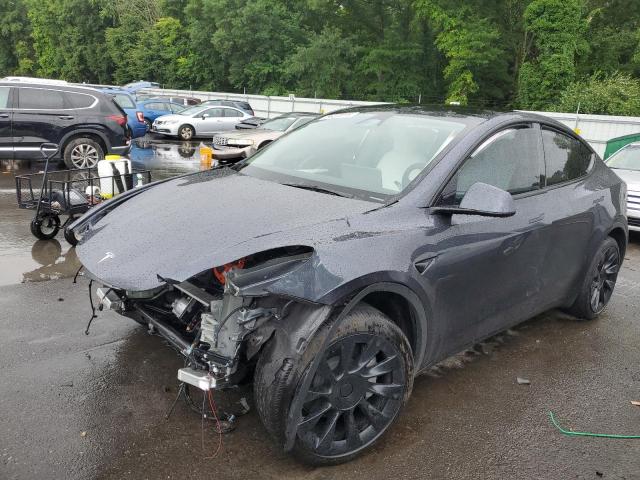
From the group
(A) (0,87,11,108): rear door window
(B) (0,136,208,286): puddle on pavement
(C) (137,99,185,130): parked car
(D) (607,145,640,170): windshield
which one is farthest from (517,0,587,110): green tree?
(A) (0,87,11,108): rear door window

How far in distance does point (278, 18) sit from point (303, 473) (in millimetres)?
44508

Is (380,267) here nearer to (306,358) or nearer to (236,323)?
(306,358)

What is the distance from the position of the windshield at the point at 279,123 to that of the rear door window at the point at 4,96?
19.9ft

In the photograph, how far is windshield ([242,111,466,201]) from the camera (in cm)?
337

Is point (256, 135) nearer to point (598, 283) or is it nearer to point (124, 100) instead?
point (124, 100)

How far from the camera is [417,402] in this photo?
3.45m

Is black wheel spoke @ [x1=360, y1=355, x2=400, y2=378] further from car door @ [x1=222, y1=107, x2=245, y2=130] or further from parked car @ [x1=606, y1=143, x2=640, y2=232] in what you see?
car door @ [x1=222, y1=107, x2=245, y2=130]

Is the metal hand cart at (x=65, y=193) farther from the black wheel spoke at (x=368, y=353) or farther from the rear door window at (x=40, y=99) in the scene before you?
the rear door window at (x=40, y=99)

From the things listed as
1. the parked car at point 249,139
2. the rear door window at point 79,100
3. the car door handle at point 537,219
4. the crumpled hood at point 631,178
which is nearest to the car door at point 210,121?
→ the parked car at point 249,139

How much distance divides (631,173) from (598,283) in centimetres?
495

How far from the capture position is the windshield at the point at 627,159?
9166 mm

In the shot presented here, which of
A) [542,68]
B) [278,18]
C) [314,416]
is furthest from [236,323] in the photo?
[278,18]

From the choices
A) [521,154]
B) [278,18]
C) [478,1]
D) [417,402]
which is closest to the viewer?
[417,402]

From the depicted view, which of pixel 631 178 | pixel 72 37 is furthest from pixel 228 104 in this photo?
pixel 72 37
